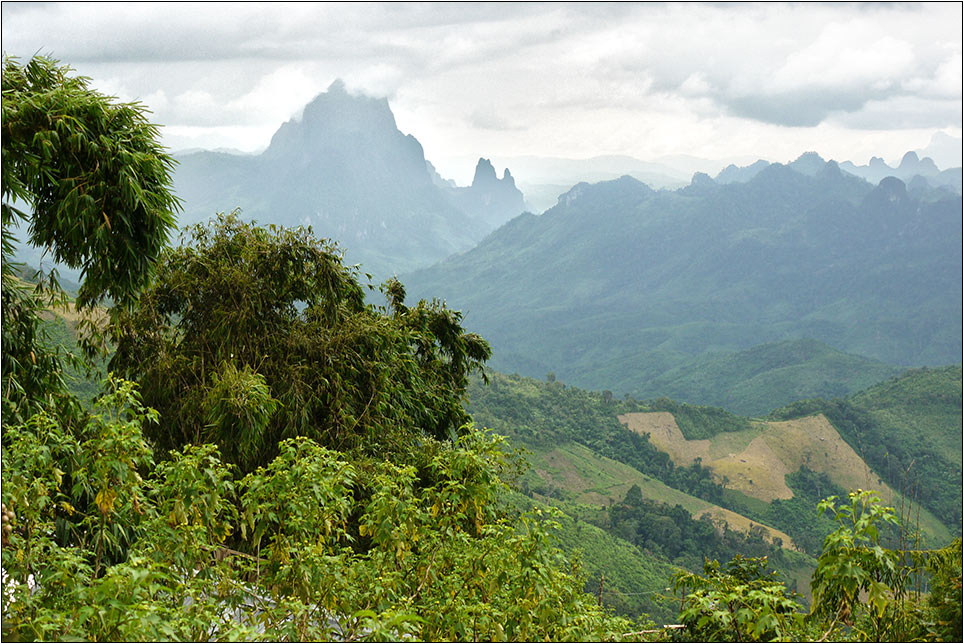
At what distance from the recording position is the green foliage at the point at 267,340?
650 cm

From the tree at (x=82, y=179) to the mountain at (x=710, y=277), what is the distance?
83623 mm

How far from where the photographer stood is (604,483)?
42.3m

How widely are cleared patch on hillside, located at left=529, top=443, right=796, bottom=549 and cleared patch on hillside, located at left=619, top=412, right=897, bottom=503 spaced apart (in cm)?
412

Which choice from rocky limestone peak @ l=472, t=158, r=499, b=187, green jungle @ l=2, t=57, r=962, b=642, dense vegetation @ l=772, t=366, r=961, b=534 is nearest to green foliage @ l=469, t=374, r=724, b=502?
dense vegetation @ l=772, t=366, r=961, b=534

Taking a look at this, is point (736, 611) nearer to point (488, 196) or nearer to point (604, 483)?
point (604, 483)

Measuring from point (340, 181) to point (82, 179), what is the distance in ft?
482

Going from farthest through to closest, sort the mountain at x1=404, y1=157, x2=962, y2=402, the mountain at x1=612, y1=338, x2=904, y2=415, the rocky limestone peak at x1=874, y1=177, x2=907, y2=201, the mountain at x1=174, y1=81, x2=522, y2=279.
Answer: the mountain at x1=174, y1=81, x2=522, y2=279 < the rocky limestone peak at x1=874, y1=177, x2=907, y2=201 < the mountain at x1=404, y1=157, x2=962, y2=402 < the mountain at x1=612, y1=338, x2=904, y2=415

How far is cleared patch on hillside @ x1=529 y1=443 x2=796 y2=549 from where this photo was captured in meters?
39.5

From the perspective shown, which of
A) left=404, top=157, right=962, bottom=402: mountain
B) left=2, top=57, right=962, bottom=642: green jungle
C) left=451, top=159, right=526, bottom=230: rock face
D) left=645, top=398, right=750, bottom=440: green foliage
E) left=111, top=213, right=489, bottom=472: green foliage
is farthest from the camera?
left=451, top=159, right=526, bottom=230: rock face

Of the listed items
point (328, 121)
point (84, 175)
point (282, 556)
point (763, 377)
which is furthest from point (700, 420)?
point (328, 121)

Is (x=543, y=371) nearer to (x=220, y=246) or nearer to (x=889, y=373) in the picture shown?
(x=889, y=373)

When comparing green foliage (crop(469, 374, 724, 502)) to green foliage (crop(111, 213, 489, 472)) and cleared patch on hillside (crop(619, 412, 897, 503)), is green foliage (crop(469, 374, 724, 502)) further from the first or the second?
green foliage (crop(111, 213, 489, 472))

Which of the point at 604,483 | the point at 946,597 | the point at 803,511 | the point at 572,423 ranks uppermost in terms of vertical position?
the point at 946,597

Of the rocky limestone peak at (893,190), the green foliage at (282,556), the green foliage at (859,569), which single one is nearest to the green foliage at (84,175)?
the green foliage at (282,556)
